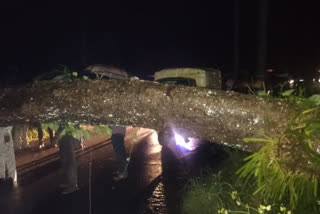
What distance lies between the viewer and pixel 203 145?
746 cm

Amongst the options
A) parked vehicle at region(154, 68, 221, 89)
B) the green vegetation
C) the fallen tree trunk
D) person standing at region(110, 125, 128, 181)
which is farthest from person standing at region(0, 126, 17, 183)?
the green vegetation

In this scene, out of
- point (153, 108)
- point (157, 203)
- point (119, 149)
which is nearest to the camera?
point (153, 108)

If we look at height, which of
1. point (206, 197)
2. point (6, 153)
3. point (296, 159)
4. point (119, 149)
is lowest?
point (206, 197)

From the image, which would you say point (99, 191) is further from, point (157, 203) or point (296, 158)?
point (296, 158)

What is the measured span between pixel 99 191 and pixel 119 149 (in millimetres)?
922

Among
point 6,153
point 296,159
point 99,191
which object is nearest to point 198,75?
point 99,191

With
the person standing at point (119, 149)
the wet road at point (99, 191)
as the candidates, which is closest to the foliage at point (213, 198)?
the wet road at point (99, 191)

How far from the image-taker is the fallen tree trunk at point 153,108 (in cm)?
193

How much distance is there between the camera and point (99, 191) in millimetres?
5367

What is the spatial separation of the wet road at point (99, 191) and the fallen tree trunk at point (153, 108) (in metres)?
2.28

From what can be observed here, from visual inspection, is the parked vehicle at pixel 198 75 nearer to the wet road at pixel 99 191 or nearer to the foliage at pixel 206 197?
the wet road at pixel 99 191

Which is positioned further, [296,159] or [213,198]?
[213,198]

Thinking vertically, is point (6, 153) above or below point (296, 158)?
below

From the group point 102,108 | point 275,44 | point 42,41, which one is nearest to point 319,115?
point 102,108
